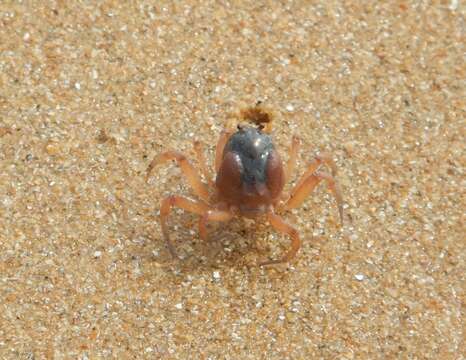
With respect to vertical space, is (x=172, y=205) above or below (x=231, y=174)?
below

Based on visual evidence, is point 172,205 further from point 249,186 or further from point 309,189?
point 309,189

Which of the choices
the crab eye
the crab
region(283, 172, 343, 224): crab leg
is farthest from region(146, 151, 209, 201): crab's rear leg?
region(283, 172, 343, 224): crab leg

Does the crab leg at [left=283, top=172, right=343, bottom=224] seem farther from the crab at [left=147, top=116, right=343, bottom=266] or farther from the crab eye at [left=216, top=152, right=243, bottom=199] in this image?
the crab eye at [left=216, top=152, right=243, bottom=199]

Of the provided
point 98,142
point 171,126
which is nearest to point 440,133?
point 171,126

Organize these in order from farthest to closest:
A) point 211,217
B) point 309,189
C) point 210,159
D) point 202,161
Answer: point 210,159 < point 202,161 < point 309,189 < point 211,217

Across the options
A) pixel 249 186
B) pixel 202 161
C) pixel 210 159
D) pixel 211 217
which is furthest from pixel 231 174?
pixel 210 159

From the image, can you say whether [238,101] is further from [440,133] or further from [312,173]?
[440,133]
